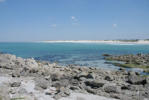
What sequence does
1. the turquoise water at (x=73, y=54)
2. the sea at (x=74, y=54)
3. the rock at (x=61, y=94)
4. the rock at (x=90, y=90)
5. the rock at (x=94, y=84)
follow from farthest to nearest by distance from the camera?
the turquoise water at (x=73, y=54) → the sea at (x=74, y=54) → the rock at (x=94, y=84) → the rock at (x=90, y=90) → the rock at (x=61, y=94)

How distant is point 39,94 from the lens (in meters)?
9.60

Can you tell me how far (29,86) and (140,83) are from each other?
26.6 ft

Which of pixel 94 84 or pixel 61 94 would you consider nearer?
pixel 61 94

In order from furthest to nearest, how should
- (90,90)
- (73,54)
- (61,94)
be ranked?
1. (73,54)
2. (90,90)
3. (61,94)

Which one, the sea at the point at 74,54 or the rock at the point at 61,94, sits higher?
the rock at the point at 61,94

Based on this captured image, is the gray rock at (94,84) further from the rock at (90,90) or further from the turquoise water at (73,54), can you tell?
the turquoise water at (73,54)

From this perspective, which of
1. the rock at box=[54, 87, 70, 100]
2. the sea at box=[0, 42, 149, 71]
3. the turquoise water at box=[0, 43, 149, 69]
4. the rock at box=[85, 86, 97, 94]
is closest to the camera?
the rock at box=[54, 87, 70, 100]

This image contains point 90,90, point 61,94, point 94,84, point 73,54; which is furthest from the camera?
point 73,54

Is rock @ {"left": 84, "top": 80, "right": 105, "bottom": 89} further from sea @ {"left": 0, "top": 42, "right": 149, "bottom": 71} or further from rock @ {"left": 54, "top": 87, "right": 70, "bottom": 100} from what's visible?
sea @ {"left": 0, "top": 42, "right": 149, "bottom": 71}

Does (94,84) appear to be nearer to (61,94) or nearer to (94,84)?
(94,84)

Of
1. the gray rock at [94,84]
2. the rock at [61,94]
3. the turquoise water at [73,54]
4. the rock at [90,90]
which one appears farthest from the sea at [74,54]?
the rock at [61,94]

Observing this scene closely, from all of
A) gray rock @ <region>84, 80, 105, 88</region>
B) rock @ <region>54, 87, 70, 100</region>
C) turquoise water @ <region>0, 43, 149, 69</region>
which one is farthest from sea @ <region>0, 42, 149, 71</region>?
rock @ <region>54, 87, 70, 100</region>

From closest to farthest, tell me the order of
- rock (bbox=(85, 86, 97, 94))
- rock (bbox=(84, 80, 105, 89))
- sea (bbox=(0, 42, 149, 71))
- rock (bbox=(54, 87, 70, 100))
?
rock (bbox=(54, 87, 70, 100)) → rock (bbox=(85, 86, 97, 94)) → rock (bbox=(84, 80, 105, 89)) → sea (bbox=(0, 42, 149, 71))

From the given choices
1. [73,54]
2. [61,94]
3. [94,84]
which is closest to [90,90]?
[94,84]
